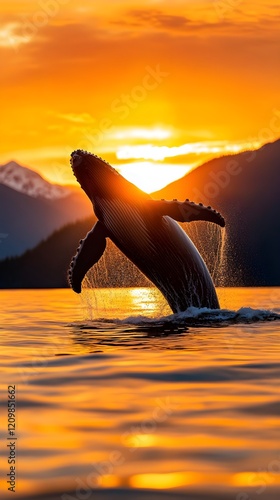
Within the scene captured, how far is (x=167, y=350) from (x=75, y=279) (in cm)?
715

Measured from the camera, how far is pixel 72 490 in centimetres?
678

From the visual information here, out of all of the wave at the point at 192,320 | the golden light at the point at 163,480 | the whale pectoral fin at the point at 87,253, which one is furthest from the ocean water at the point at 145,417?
the whale pectoral fin at the point at 87,253

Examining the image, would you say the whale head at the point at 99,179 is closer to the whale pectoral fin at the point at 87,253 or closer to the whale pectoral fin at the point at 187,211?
the whale pectoral fin at the point at 87,253

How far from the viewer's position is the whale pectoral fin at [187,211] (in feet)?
62.6

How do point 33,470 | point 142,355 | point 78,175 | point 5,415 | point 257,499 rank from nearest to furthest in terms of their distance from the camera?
point 257,499 < point 33,470 < point 5,415 < point 142,355 < point 78,175

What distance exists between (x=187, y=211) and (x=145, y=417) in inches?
405

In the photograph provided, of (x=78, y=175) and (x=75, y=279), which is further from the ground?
(x=78, y=175)

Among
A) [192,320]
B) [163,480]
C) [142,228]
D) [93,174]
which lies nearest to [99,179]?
[93,174]

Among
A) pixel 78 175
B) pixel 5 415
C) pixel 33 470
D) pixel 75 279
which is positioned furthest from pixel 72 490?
pixel 75 279

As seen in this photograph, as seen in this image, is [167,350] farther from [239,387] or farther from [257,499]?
[257,499]

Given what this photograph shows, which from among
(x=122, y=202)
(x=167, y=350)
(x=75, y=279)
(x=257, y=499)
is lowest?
(x=257, y=499)

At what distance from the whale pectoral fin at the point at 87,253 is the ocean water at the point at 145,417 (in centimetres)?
401

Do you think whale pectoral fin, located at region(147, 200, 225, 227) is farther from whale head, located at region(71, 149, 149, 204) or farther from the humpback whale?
whale head, located at region(71, 149, 149, 204)

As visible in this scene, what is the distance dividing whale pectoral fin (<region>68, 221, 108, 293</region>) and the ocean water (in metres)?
4.01
